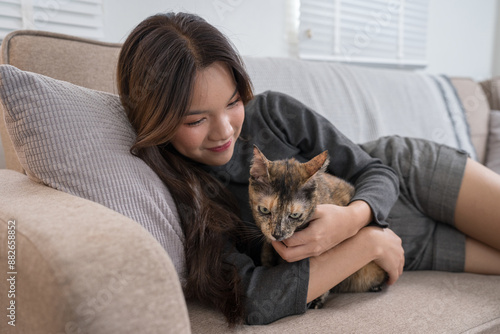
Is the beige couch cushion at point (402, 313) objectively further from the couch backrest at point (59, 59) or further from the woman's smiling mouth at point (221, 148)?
the couch backrest at point (59, 59)

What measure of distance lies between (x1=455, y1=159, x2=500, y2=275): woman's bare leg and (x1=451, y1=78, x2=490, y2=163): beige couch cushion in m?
1.08

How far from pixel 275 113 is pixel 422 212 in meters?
0.64

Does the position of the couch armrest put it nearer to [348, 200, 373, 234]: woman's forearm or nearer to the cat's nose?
the cat's nose

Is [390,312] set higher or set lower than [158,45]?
lower

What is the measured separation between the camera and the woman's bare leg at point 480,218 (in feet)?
3.94

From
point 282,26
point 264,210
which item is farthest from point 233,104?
point 282,26

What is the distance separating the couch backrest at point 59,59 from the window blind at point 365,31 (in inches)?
51.8

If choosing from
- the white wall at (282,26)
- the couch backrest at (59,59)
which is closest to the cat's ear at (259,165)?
the couch backrest at (59,59)

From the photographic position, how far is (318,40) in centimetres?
233

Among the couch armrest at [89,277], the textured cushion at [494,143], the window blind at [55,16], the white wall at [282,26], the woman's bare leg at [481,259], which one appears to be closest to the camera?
the couch armrest at [89,277]

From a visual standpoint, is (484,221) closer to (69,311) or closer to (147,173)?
(147,173)

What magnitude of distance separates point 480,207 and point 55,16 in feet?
5.66

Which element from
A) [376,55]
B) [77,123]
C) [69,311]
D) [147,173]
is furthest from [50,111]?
[376,55]

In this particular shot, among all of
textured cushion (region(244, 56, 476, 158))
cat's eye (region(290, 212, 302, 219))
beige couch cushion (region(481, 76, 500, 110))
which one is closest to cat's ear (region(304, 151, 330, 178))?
cat's eye (region(290, 212, 302, 219))
